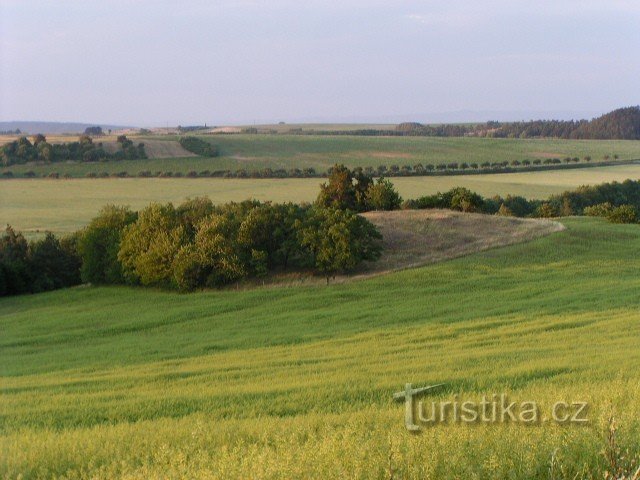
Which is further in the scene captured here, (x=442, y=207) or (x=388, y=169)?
(x=388, y=169)

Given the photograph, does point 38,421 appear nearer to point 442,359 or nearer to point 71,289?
point 442,359

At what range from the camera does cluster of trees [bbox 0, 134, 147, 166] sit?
64.6 metres

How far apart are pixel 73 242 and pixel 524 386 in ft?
115

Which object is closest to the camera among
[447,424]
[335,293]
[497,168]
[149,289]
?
[447,424]

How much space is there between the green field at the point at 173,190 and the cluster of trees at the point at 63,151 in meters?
2.81

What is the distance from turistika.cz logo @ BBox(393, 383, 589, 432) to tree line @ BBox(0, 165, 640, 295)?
25188mm

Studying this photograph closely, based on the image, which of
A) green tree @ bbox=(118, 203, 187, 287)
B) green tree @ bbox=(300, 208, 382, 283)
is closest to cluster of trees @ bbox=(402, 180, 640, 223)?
green tree @ bbox=(300, 208, 382, 283)

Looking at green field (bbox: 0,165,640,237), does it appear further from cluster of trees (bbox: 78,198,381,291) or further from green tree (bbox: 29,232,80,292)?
cluster of trees (bbox: 78,198,381,291)

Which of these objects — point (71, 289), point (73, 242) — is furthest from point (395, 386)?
point (73, 242)

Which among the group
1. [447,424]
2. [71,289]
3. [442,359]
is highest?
[447,424]

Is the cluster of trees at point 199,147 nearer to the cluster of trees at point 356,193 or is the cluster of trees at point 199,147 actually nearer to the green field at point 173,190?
the green field at point 173,190

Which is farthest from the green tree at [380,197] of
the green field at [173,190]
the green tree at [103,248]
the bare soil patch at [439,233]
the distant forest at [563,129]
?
the distant forest at [563,129]

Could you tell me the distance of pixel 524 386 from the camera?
1031cm

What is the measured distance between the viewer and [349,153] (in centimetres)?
9550
